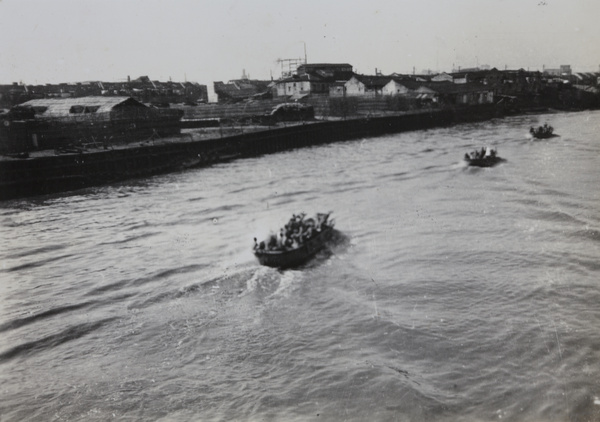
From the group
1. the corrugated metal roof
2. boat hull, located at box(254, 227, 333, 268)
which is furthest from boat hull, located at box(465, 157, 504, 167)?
the corrugated metal roof

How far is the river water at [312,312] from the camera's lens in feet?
34.2

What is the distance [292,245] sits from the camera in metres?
17.1

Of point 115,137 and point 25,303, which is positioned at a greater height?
point 115,137

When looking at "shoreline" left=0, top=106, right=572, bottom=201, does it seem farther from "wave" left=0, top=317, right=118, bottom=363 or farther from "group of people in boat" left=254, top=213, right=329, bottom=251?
"group of people in boat" left=254, top=213, right=329, bottom=251

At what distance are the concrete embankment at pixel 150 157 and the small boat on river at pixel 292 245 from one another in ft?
72.6

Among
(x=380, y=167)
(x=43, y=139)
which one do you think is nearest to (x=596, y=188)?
(x=380, y=167)

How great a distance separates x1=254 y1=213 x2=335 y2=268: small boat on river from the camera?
16.7 m

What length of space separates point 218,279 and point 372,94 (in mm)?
62881

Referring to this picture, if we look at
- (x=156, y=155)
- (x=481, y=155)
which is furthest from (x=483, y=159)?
(x=156, y=155)

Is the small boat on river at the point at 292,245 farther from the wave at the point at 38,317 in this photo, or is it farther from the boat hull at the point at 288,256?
the wave at the point at 38,317

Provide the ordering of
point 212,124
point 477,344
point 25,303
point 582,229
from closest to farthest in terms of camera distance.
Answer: point 477,344
point 25,303
point 582,229
point 212,124

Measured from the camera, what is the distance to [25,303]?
15758 mm

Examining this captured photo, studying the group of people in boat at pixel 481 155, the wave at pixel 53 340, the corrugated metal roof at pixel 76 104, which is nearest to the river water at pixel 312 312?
the wave at pixel 53 340

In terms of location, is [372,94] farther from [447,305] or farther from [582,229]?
[447,305]
